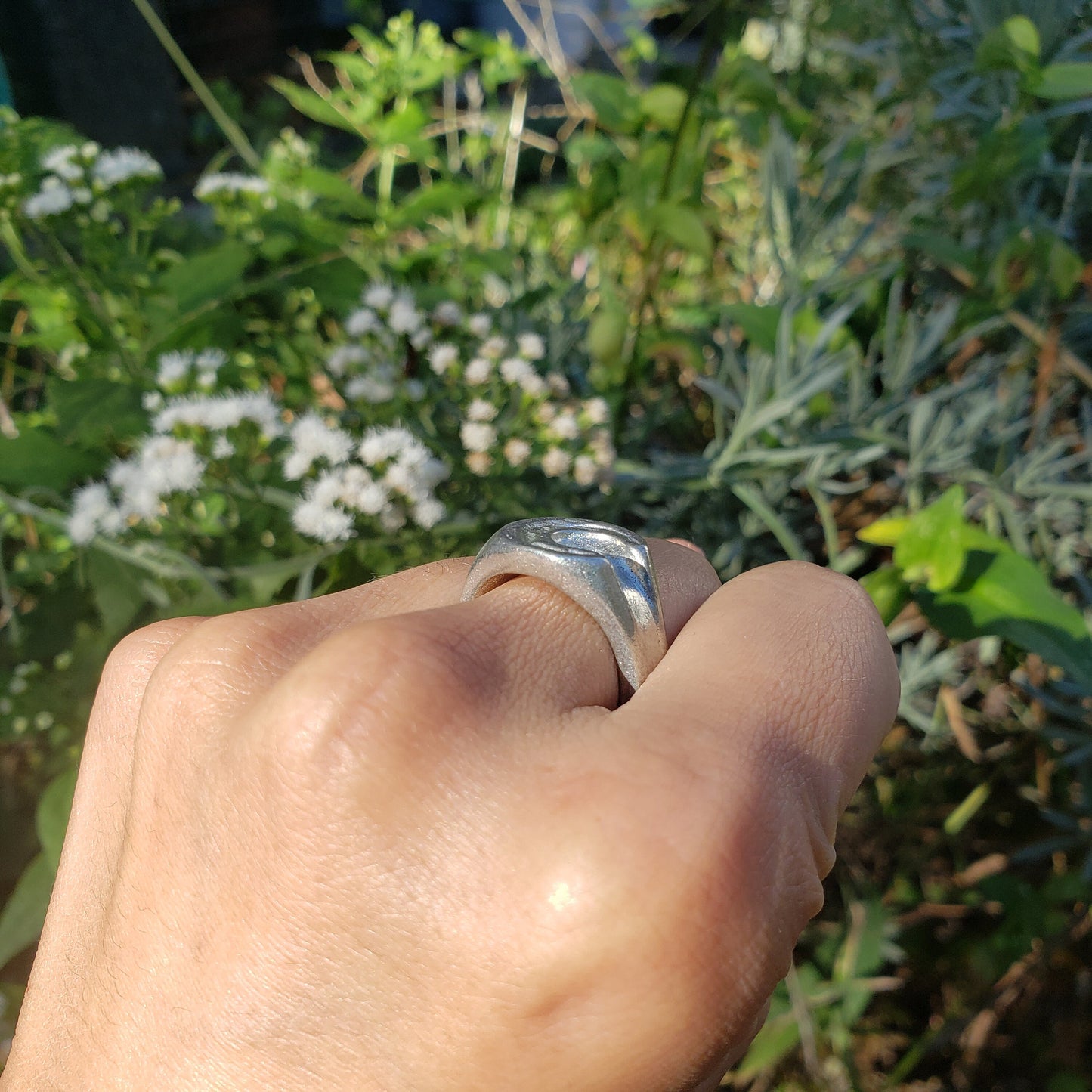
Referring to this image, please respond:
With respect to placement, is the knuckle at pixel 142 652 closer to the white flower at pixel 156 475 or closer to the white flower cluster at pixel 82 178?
the white flower at pixel 156 475

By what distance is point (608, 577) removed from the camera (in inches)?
19.8

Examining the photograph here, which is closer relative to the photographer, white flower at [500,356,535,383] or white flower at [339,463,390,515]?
white flower at [339,463,390,515]

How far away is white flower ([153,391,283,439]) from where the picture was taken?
0.82 meters

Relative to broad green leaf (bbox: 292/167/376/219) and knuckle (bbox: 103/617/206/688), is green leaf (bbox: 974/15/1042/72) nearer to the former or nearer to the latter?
broad green leaf (bbox: 292/167/376/219)

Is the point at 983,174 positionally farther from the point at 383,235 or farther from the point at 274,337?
the point at 274,337

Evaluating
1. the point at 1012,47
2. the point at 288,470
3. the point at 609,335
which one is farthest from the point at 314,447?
the point at 1012,47

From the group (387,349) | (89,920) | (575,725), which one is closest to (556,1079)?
(575,725)

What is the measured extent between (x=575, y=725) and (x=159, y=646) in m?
0.33

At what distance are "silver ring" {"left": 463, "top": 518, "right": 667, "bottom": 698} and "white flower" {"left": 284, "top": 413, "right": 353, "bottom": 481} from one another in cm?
35

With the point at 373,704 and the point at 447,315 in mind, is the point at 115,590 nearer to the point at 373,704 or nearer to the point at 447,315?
the point at 447,315

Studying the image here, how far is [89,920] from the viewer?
1.71 ft

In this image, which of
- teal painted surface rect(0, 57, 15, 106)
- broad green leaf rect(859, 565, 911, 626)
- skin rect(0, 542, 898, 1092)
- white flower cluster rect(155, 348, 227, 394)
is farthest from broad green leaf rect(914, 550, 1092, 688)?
teal painted surface rect(0, 57, 15, 106)

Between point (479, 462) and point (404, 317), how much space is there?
0.20 meters

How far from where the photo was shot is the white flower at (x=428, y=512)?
82 centimetres
